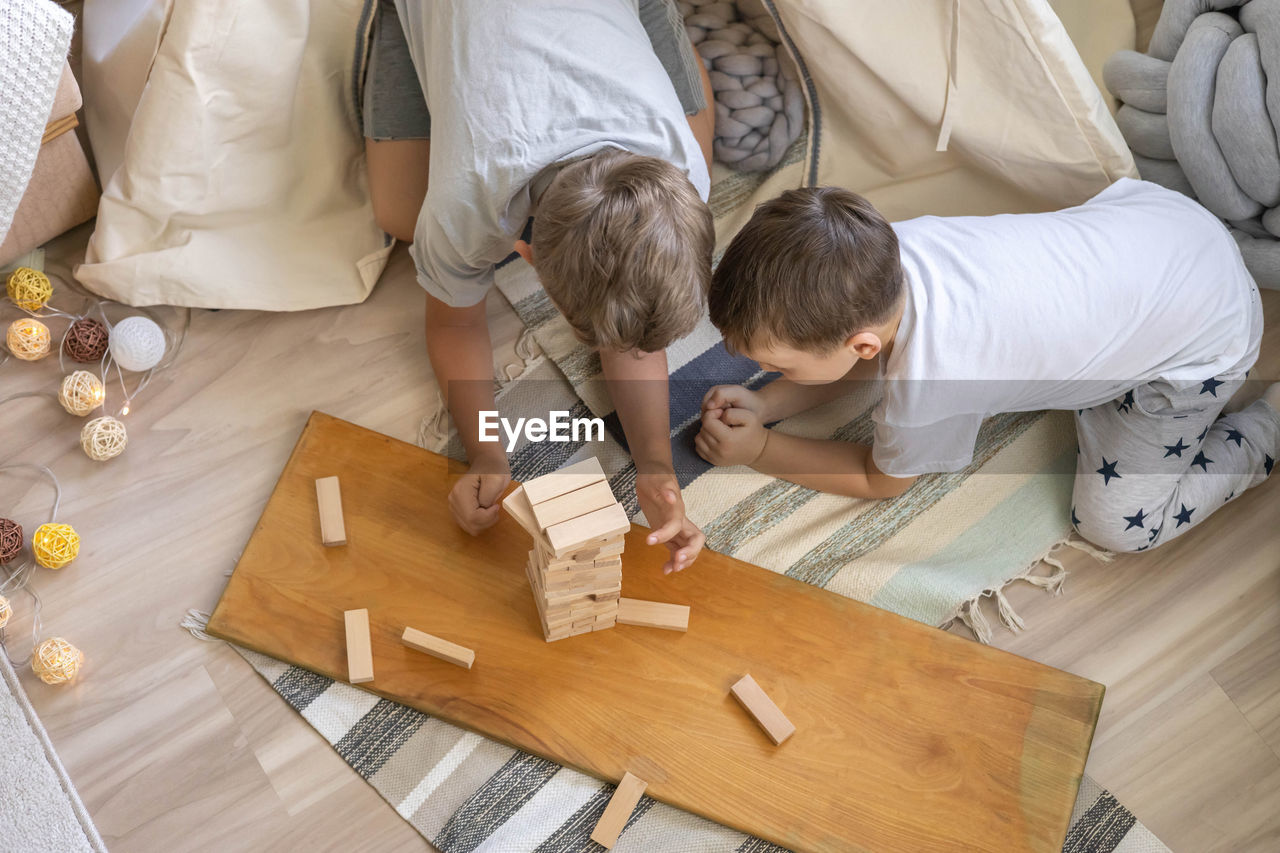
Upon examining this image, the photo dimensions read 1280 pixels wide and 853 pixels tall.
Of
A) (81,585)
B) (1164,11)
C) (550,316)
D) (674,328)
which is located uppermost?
(1164,11)

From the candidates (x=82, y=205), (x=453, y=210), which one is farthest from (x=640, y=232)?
(x=82, y=205)

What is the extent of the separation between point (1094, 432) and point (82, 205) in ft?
4.01

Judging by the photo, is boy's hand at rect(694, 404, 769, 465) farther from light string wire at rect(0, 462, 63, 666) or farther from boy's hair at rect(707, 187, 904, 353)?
light string wire at rect(0, 462, 63, 666)

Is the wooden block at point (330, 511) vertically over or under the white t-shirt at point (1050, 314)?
under

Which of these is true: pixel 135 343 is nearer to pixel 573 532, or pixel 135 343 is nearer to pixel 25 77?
pixel 25 77

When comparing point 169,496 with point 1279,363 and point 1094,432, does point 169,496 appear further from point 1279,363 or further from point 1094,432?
point 1279,363

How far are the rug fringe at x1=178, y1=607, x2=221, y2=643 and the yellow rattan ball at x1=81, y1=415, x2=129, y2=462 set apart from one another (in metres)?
0.21

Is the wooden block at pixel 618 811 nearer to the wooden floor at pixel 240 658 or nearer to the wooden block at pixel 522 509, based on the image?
the wooden floor at pixel 240 658

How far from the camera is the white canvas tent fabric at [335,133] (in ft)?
3.60

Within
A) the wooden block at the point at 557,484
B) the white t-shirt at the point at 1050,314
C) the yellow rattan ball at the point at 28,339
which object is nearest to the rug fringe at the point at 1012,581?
the white t-shirt at the point at 1050,314

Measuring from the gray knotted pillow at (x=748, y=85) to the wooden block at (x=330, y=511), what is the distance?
0.64m

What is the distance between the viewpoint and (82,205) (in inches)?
48.5

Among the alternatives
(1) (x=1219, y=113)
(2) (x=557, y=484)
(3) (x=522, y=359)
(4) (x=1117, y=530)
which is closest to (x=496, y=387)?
(3) (x=522, y=359)

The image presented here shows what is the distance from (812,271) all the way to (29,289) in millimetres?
895
